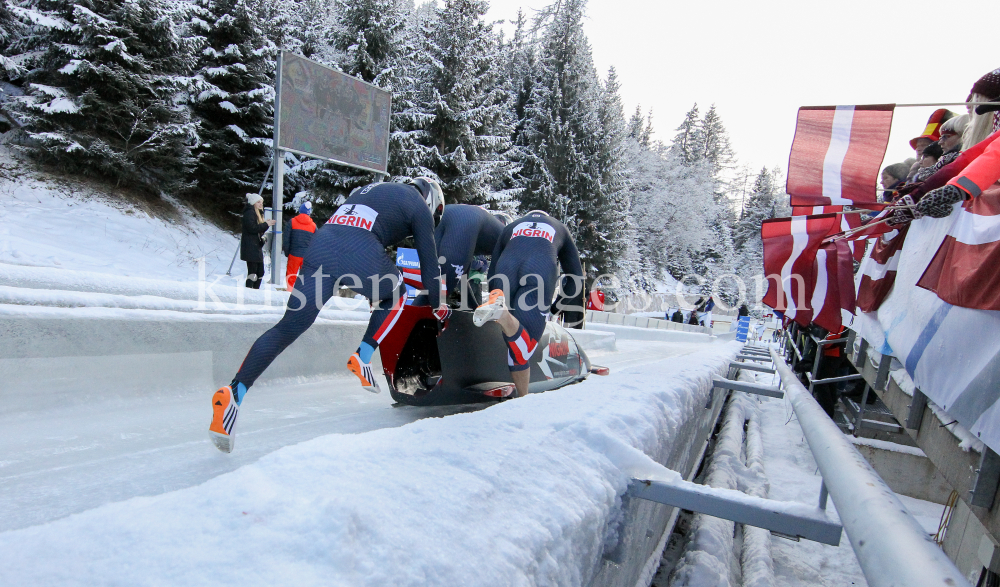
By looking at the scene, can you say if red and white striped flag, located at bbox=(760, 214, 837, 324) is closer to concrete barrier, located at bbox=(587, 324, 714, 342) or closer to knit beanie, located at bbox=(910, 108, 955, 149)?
knit beanie, located at bbox=(910, 108, 955, 149)

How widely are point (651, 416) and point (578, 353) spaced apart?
232 centimetres

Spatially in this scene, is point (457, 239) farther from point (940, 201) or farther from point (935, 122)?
point (935, 122)

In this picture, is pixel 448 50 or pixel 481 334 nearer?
pixel 481 334

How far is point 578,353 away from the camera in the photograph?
3.69 meters

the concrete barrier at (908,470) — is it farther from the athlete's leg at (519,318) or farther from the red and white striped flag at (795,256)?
the athlete's leg at (519,318)

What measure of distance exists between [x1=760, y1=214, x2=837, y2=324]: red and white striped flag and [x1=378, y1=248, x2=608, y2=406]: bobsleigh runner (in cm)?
292

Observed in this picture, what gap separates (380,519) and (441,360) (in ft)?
6.27

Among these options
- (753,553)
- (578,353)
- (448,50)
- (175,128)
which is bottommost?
(753,553)

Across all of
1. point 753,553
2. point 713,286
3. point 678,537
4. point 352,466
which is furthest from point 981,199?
point 713,286

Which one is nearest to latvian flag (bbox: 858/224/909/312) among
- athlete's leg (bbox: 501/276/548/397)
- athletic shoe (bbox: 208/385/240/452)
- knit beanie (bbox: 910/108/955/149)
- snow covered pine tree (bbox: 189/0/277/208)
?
knit beanie (bbox: 910/108/955/149)

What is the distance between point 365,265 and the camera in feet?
7.82

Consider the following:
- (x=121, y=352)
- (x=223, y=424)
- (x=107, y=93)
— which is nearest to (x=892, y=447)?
(x=223, y=424)

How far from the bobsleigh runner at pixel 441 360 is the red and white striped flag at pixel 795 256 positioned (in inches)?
115

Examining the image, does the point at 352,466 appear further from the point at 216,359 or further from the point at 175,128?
the point at 175,128
